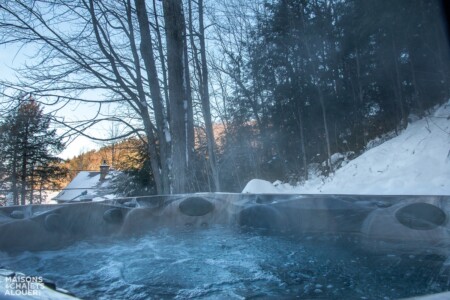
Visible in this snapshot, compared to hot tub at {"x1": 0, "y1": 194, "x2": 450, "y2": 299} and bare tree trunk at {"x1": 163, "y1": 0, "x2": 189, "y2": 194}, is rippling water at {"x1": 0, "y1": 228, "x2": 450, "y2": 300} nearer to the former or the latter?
hot tub at {"x1": 0, "y1": 194, "x2": 450, "y2": 299}

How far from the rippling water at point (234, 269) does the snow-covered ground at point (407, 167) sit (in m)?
2.11

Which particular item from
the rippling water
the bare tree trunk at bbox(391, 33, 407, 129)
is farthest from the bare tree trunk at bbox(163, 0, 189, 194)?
the bare tree trunk at bbox(391, 33, 407, 129)

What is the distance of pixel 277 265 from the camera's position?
1548mm

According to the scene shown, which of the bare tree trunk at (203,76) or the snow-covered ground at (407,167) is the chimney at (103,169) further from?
the snow-covered ground at (407,167)

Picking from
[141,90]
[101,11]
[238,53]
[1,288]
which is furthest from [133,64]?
[1,288]

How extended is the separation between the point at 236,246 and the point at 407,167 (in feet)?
11.3

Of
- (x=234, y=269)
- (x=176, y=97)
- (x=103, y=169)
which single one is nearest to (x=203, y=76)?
(x=176, y=97)

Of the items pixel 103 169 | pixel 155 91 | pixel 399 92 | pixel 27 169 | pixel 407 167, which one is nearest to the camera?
pixel 407 167

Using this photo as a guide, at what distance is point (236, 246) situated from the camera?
194 centimetres

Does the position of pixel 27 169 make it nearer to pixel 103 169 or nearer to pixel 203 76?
pixel 103 169

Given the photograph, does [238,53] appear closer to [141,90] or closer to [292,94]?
[292,94]

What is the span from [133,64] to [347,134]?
5495mm

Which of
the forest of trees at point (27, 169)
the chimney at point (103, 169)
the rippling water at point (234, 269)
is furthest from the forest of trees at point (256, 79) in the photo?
the chimney at point (103, 169)

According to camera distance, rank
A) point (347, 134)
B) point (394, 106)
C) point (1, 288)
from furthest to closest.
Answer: point (347, 134)
point (394, 106)
point (1, 288)
